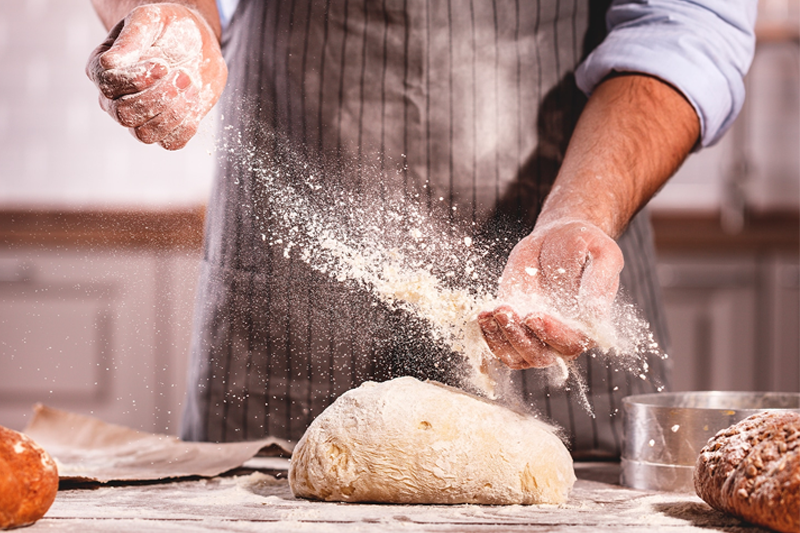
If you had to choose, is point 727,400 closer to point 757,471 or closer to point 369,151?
point 757,471

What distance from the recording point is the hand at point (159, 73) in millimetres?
825

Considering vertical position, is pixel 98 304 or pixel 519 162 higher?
pixel 519 162

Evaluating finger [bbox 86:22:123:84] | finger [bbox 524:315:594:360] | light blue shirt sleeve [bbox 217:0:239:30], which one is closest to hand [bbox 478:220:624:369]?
finger [bbox 524:315:594:360]

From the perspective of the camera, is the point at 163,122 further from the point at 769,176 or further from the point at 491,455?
the point at 769,176

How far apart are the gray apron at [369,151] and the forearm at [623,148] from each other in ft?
0.27

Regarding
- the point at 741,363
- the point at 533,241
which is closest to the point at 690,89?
the point at 533,241

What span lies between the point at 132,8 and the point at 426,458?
0.72 m

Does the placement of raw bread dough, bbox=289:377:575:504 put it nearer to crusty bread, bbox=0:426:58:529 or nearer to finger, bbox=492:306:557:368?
finger, bbox=492:306:557:368

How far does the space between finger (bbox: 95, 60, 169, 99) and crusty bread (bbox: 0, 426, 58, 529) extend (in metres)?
0.37

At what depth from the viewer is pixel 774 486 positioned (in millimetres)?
621

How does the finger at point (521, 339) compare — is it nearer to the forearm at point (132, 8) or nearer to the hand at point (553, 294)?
the hand at point (553, 294)

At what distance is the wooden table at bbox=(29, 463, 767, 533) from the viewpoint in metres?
0.65

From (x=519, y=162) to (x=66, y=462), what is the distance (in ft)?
2.46

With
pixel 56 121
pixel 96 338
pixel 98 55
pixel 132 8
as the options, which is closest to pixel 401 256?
pixel 98 55
